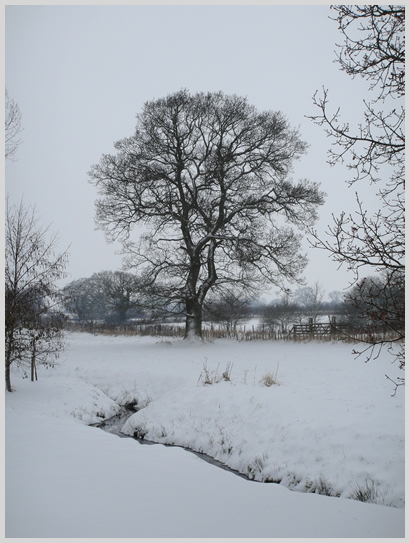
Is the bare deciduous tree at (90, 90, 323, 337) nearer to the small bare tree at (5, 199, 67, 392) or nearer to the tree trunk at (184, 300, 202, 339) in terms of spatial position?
the tree trunk at (184, 300, 202, 339)

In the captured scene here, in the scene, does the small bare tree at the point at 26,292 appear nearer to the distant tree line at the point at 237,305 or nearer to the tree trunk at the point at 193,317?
the distant tree line at the point at 237,305

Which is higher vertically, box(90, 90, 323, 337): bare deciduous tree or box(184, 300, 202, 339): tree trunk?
box(90, 90, 323, 337): bare deciduous tree

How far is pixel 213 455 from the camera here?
655cm

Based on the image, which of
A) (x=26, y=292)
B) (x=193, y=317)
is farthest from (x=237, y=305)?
(x=26, y=292)

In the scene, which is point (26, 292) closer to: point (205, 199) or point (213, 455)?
point (213, 455)

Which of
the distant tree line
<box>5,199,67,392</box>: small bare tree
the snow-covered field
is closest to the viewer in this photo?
the snow-covered field

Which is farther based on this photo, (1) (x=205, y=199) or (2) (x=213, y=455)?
(1) (x=205, y=199)

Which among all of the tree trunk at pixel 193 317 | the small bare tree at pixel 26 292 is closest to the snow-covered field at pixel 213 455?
the small bare tree at pixel 26 292

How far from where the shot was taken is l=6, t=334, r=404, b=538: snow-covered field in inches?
131

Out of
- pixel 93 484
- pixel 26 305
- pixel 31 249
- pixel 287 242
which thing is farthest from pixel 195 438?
pixel 287 242

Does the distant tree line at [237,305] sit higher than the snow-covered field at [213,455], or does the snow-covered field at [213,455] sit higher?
the distant tree line at [237,305]

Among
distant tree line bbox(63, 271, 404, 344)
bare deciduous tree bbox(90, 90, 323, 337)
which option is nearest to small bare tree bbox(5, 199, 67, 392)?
distant tree line bbox(63, 271, 404, 344)

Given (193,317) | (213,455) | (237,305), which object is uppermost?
(237,305)

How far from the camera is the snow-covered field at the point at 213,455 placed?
3.32 metres
